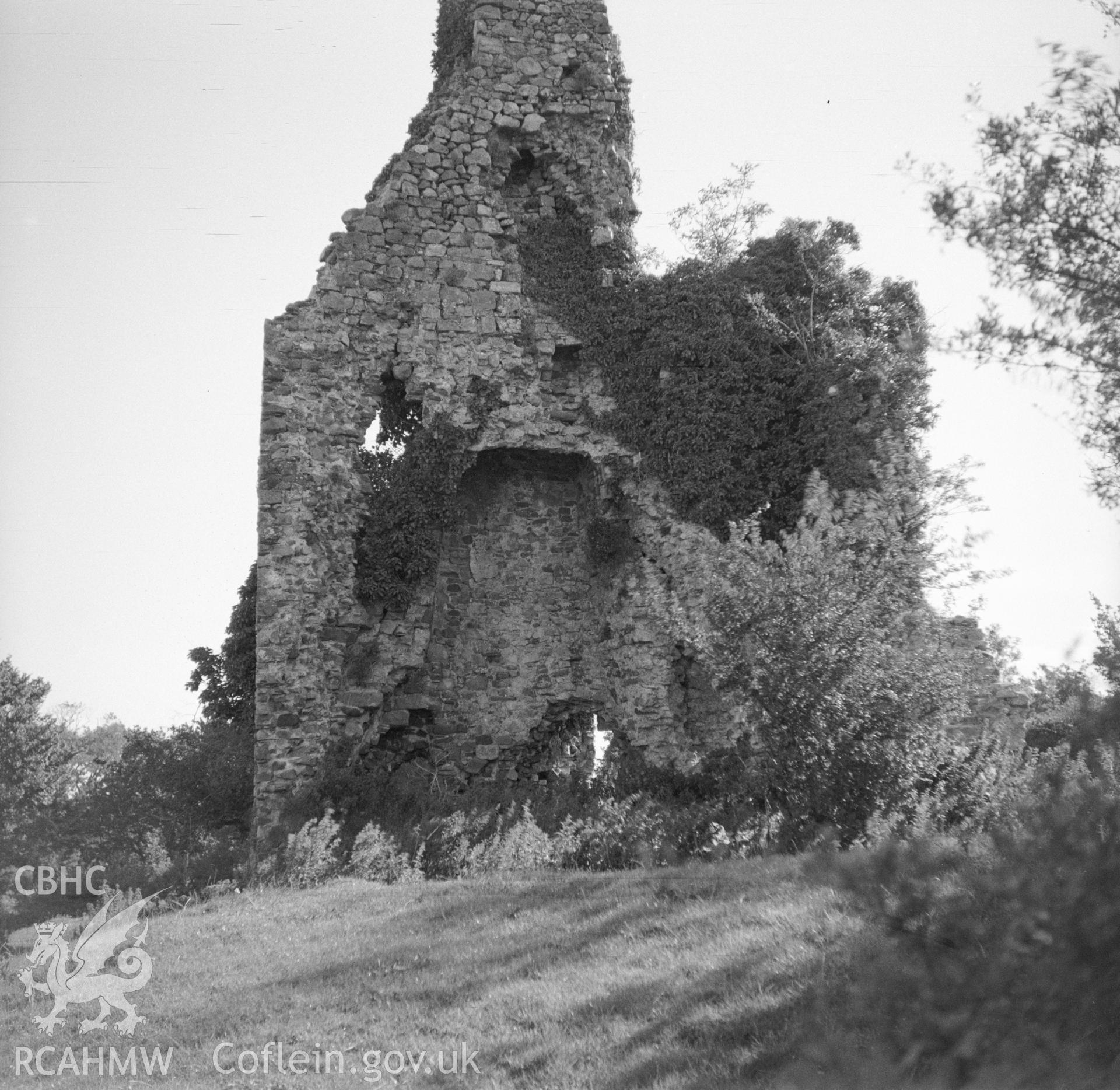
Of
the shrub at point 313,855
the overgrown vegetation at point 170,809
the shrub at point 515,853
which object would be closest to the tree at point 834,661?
the shrub at point 515,853

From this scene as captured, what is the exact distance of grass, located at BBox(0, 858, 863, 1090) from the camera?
20.3 feet

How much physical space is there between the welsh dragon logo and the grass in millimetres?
99

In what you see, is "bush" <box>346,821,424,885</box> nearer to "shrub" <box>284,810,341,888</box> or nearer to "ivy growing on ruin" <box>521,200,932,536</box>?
"shrub" <box>284,810,341,888</box>

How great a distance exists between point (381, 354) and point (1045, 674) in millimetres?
9278

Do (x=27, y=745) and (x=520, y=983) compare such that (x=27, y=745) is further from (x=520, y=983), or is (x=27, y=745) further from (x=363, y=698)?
(x=520, y=983)

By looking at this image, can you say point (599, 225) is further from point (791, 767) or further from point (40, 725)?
point (40, 725)

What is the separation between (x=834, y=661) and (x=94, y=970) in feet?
20.2

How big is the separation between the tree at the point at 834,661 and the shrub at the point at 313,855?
167 inches

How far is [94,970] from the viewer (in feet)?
27.9

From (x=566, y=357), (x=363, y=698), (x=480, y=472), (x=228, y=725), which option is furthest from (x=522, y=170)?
(x=228, y=725)

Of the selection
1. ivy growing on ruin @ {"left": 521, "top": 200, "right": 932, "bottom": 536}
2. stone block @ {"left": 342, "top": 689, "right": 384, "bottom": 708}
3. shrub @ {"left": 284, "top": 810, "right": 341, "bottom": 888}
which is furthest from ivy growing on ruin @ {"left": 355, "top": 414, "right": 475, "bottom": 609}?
shrub @ {"left": 284, "top": 810, "right": 341, "bottom": 888}

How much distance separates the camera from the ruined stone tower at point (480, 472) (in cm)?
1479

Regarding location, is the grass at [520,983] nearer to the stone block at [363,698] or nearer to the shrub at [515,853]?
the shrub at [515,853]

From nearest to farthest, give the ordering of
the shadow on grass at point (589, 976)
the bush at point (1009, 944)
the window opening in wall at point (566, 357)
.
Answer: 1. the bush at point (1009, 944)
2. the shadow on grass at point (589, 976)
3. the window opening in wall at point (566, 357)
